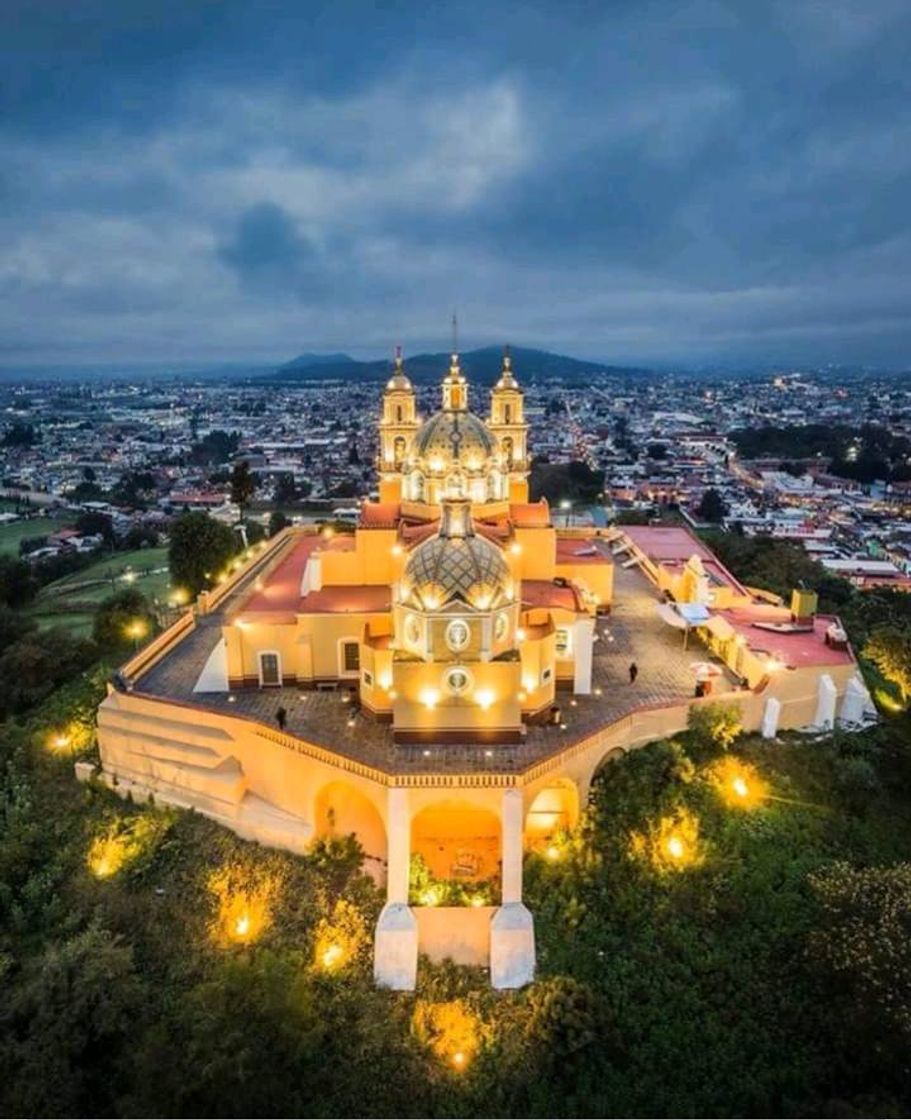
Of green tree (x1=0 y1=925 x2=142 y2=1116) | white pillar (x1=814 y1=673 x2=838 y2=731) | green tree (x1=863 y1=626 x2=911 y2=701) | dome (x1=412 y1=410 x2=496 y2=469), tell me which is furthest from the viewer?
dome (x1=412 y1=410 x2=496 y2=469)

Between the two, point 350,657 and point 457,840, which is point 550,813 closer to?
point 457,840

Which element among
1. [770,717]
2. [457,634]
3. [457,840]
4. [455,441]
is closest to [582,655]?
[457,634]

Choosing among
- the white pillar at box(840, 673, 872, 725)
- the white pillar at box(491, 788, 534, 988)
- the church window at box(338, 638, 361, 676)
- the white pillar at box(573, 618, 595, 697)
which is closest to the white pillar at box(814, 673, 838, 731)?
the white pillar at box(840, 673, 872, 725)

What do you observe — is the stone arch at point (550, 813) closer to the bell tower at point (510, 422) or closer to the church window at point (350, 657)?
the church window at point (350, 657)

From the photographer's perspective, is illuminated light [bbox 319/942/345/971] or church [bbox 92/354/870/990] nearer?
illuminated light [bbox 319/942/345/971]

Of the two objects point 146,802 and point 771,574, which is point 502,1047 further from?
point 771,574

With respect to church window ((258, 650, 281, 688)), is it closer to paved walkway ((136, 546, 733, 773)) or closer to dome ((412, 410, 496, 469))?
paved walkway ((136, 546, 733, 773))
